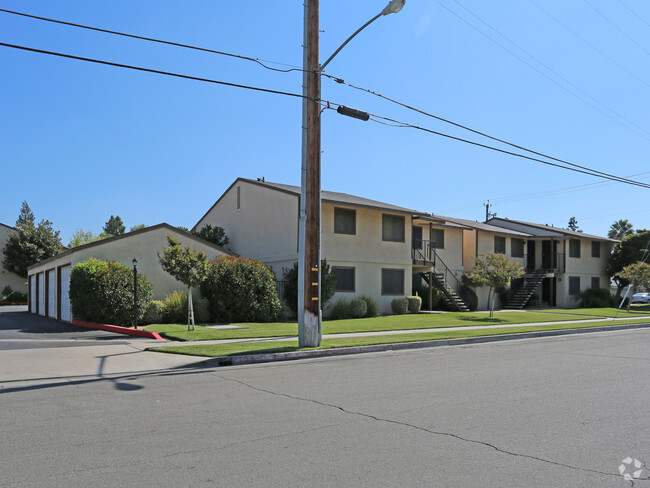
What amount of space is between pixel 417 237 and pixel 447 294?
3830mm

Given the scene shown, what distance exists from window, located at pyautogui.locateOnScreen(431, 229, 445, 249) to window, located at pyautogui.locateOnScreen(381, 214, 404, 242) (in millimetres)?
4546

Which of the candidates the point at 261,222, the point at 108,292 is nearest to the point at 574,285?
the point at 261,222

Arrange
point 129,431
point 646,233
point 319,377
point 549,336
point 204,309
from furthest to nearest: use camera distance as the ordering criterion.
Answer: point 646,233 → point 204,309 → point 549,336 → point 319,377 → point 129,431

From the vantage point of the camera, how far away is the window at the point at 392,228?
2903cm

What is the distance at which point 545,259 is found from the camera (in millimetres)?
40938

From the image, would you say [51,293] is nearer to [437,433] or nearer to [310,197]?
[310,197]

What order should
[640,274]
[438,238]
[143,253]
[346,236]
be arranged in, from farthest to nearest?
[640,274] < [438,238] < [346,236] < [143,253]

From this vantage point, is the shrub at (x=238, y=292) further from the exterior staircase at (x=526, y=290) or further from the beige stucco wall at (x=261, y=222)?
the exterior staircase at (x=526, y=290)

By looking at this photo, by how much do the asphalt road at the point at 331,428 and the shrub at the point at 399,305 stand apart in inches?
720

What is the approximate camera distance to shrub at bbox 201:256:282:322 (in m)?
21.9

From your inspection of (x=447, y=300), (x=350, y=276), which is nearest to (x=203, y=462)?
(x=350, y=276)

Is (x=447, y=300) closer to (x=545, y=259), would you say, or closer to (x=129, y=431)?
(x=545, y=259)

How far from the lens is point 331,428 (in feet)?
19.6

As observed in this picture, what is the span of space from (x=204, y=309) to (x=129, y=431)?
16.0m
